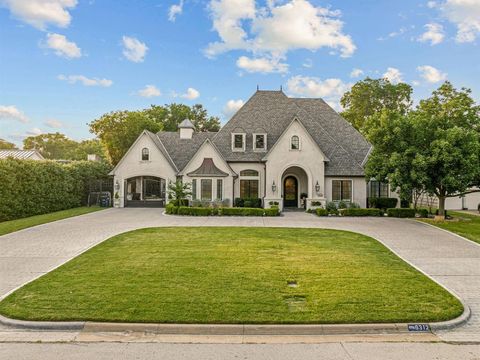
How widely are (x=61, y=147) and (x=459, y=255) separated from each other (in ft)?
322

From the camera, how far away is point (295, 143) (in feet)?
87.5

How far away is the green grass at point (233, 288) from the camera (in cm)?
696

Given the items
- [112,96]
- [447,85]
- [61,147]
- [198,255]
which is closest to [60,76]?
[112,96]

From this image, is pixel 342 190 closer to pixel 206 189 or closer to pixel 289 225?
pixel 289 225

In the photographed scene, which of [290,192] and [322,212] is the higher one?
[290,192]

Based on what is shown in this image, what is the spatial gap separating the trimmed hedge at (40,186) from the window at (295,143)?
1901 cm

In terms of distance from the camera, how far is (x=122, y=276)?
30.3ft

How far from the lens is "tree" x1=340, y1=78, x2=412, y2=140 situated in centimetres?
4518

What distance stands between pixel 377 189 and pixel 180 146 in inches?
746

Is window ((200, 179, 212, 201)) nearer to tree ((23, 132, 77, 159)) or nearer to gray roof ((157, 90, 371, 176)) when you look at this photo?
gray roof ((157, 90, 371, 176))

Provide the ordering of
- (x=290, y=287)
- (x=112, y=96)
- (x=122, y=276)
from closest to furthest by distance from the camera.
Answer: (x=290, y=287) < (x=122, y=276) < (x=112, y=96)

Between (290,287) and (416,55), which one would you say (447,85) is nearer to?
(416,55)

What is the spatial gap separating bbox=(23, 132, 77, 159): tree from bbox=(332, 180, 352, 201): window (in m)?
80.6

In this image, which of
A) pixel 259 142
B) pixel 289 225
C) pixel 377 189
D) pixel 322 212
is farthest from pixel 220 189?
pixel 377 189
